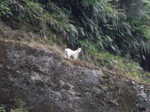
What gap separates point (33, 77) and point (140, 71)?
532 cm

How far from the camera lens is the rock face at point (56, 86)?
5.97m

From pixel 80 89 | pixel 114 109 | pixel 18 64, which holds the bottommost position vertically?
pixel 114 109

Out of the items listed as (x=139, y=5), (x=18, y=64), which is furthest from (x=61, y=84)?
(x=139, y=5)

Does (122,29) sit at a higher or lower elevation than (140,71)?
higher

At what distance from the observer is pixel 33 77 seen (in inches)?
244

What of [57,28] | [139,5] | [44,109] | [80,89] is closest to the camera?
[44,109]

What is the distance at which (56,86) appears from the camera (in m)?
6.38

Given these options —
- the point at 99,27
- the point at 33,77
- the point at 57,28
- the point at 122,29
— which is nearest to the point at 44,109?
the point at 33,77

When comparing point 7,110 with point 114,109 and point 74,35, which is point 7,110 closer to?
point 114,109

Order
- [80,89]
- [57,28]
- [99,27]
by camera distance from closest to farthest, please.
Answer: [80,89], [57,28], [99,27]

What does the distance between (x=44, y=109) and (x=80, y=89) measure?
0.91 meters

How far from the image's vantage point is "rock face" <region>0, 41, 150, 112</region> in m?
5.97

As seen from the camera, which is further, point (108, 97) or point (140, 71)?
point (140, 71)

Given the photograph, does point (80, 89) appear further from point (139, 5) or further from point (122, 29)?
point (139, 5)
